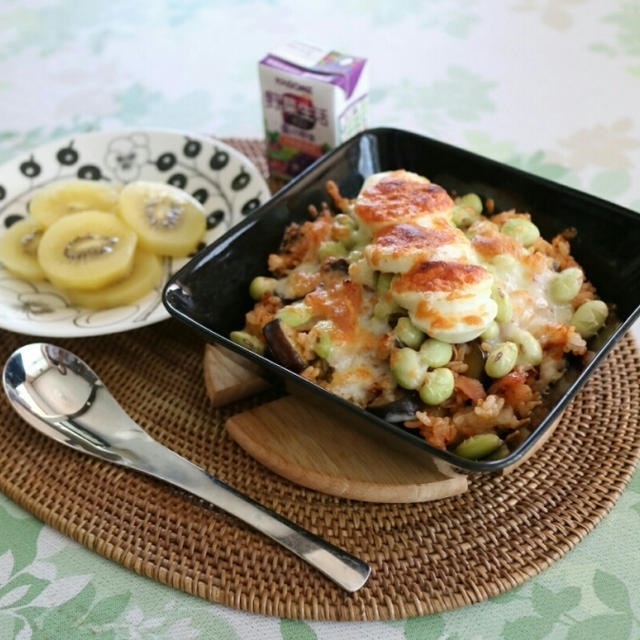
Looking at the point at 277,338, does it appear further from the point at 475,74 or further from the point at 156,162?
the point at 475,74

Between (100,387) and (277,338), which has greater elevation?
A: (277,338)

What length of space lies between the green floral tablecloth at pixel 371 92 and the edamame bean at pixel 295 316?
27.8 inches

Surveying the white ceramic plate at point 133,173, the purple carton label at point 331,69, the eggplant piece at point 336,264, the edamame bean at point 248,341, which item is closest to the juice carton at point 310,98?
the purple carton label at point 331,69

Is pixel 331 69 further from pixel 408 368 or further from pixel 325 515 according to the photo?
pixel 325 515

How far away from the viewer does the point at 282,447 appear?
204cm

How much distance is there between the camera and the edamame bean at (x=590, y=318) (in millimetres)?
2018

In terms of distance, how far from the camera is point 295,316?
2012 mm

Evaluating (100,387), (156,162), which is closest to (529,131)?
(156,162)

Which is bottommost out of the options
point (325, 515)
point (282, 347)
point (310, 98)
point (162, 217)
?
point (325, 515)

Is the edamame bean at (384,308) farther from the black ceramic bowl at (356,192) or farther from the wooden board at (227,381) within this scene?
Result: the wooden board at (227,381)

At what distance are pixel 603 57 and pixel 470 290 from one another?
8.08ft

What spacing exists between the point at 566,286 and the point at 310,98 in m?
1.20

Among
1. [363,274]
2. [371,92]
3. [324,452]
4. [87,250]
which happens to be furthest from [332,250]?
[371,92]

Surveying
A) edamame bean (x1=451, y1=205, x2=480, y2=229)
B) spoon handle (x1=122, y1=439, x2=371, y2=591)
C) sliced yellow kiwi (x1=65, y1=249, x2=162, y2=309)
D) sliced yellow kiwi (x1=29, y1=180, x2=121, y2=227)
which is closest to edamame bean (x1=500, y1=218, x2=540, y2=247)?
edamame bean (x1=451, y1=205, x2=480, y2=229)
